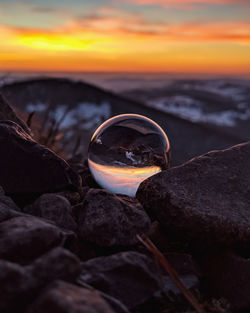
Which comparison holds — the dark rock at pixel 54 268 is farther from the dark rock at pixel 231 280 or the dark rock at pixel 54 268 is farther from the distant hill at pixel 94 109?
the distant hill at pixel 94 109

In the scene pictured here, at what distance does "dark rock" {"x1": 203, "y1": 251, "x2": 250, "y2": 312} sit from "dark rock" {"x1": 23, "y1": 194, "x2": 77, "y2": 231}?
47.7 inches

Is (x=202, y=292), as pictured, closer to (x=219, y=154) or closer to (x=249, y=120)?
(x=219, y=154)

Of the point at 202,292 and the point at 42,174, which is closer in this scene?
the point at 202,292

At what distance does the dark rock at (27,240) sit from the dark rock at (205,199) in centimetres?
117

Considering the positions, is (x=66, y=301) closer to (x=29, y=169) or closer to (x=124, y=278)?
(x=124, y=278)

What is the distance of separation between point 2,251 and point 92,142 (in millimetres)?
1964

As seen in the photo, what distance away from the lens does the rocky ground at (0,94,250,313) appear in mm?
2303

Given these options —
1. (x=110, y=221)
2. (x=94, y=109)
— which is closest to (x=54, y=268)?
(x=110, y=221)

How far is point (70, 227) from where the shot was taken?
322 cm

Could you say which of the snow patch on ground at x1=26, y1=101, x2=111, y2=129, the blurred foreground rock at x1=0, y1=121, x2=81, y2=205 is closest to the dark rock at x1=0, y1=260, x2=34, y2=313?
the blurred foreground rock at x1=0, y1=121, x2=81, y2=205

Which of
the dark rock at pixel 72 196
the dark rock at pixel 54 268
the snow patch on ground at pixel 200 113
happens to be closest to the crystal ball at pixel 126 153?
the dark rock at pixel 72 196

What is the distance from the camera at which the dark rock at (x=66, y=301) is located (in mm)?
1991

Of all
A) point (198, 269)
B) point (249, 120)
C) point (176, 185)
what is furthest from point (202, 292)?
point (249, 120)

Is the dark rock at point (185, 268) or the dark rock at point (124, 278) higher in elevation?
the dark rock at point (124, 278)
